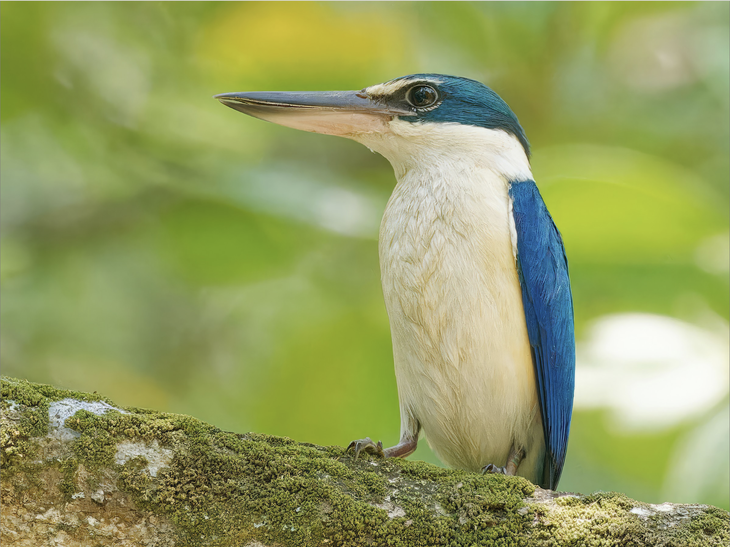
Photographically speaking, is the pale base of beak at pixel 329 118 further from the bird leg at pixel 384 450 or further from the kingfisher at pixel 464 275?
the bird leg at pixel 384 450

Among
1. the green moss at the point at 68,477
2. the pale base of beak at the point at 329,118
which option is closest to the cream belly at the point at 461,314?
the pale base of beak at the point at 329,118

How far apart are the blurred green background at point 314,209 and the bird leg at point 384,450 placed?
1.94 ft

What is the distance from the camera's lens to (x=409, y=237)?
3.00 m

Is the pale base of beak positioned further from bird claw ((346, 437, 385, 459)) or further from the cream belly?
bird claw ((346, 437, 385, 459))

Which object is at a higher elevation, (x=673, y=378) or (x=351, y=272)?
(x=351, y=272)

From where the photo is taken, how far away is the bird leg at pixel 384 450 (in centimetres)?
243

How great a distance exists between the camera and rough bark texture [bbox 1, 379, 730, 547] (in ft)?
6.28

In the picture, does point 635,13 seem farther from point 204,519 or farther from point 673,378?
point 204,519

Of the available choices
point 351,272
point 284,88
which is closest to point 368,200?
point 351,272

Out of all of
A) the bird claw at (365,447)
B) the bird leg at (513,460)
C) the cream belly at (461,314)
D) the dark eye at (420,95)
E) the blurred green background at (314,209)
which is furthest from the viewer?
the blurred green background at (314,209)

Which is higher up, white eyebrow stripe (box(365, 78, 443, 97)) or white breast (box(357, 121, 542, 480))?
white eyebrow stripe (box(365, 78, 443, 97))

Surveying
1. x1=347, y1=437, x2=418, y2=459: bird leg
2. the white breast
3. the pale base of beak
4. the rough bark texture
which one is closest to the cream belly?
the white breast

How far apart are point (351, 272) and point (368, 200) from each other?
45 centimetres

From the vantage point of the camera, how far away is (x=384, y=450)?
2.99 metres
